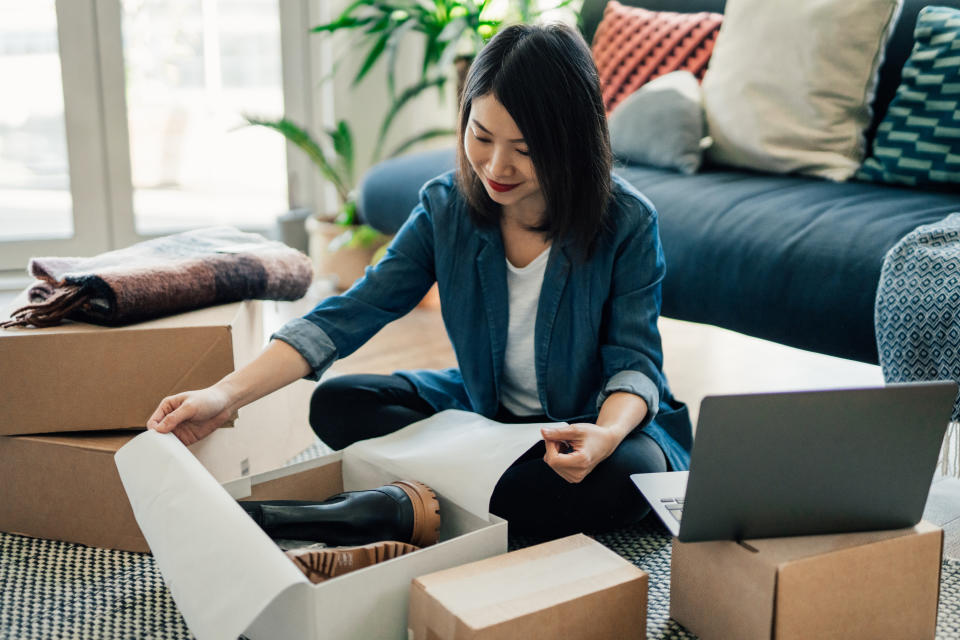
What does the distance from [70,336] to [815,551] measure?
922 mm

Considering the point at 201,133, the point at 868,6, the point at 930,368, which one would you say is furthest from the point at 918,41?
the point at 201,133

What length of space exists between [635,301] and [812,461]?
1.24 ft

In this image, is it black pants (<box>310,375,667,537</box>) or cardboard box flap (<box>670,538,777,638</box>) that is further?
black pants (<box>310,375,667,537</box>)

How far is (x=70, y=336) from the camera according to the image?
121 centimetres

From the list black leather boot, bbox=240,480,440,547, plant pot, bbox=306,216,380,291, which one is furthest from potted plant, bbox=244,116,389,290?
black leather boot, bbox=240,480,440,547

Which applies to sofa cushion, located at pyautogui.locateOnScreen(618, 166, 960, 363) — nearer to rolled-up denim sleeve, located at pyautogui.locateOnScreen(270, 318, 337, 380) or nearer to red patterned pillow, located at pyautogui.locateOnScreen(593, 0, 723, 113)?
red patterned pillow, located at pyautogui.locateOnScreen(593, 0, 723, 113)

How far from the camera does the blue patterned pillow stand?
1.61 m

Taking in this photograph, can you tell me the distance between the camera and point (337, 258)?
9.12 ft

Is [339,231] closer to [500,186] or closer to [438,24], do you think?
[438,24]

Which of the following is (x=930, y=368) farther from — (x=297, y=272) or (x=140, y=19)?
(x=140, y=19)

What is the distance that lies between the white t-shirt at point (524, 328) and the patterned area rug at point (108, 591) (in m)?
0.21

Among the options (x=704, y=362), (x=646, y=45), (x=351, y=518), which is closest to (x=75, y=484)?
(x=351, y=518)

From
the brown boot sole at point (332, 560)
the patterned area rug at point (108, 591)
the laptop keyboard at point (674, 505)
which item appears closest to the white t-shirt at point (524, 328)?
the patterned area rug at point (108, 591)

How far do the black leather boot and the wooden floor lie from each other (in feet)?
3.00
